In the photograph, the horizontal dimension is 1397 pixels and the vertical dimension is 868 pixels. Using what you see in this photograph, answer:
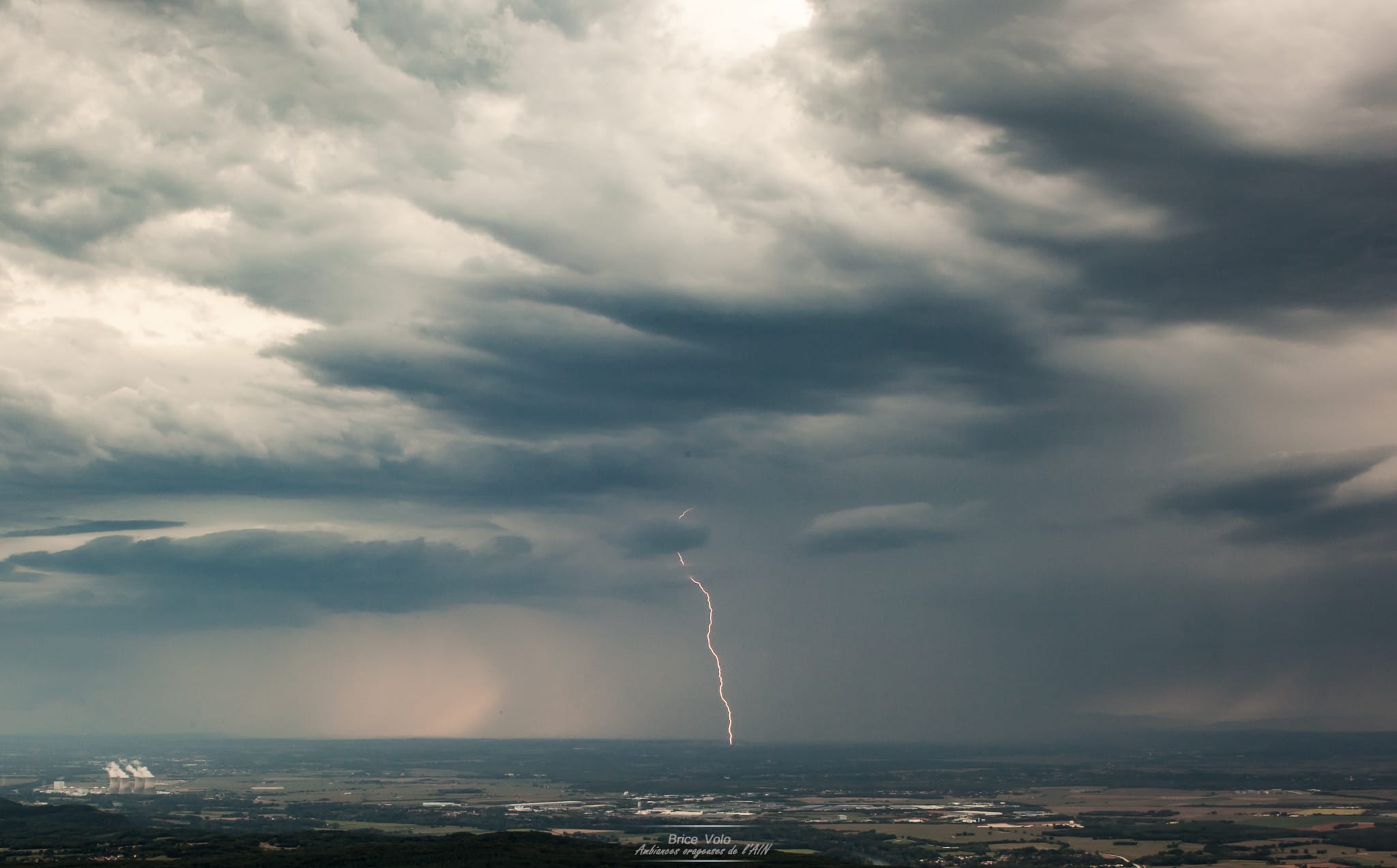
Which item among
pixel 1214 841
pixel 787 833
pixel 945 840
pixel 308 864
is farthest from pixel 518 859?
pixel 1214 841

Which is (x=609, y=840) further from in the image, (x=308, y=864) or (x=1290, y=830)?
(x=1290, y=830)

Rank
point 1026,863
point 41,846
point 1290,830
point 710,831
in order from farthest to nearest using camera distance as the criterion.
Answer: point 1290,830 → point 710,831 → point 41,846 → point 1026,863

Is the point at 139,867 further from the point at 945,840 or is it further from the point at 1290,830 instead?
the point at 1290,830

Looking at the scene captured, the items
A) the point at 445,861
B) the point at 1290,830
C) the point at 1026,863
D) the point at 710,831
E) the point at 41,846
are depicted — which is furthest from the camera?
the point at 1290,830

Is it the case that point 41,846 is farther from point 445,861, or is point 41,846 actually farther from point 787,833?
point 787,833

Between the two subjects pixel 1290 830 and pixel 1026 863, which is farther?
pixel 1290 830

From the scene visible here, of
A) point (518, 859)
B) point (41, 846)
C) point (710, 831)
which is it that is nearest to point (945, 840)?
point (710, 831)

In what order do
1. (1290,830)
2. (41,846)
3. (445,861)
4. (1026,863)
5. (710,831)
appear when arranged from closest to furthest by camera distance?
(445,861) → (1026,863) → (41,846) → (710,831) → (1290,830)

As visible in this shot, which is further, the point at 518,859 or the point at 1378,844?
the point at 1378,844
